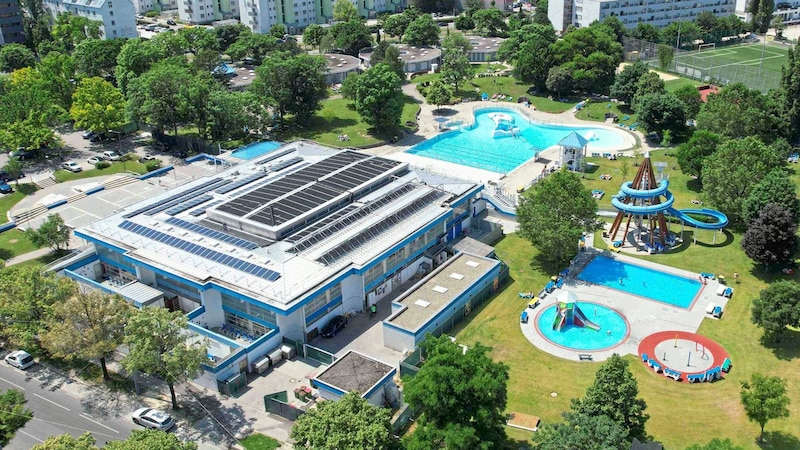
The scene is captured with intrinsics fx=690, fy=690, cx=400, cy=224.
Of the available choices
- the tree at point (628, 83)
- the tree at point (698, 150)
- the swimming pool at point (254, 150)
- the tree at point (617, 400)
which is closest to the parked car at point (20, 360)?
the swimming pool at point (254, 150)

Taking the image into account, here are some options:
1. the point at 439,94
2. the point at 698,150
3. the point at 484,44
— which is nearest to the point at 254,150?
the point at 439,94

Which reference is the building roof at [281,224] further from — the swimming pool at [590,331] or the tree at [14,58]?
the tree at [14,58]

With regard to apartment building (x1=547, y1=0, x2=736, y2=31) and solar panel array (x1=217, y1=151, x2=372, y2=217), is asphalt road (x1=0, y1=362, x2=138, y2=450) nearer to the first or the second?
solar panel array (x1=217, y1=151, x2=372, y2=217)

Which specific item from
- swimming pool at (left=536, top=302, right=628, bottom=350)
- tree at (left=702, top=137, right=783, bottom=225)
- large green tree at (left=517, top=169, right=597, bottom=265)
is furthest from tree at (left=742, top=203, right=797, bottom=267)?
swimming pool at (left=536, top=302, right=628, bottom=350)

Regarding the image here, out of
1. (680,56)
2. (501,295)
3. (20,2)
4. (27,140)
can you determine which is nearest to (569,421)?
(501,295)

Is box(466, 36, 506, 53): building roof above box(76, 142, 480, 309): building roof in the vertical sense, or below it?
above

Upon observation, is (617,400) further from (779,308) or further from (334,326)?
(334,326)

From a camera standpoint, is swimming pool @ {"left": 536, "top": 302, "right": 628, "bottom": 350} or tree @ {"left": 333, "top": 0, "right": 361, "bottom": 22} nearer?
swimming pool @ {"left": 536, "top": 302, "right": 628, "bottom": 350}
